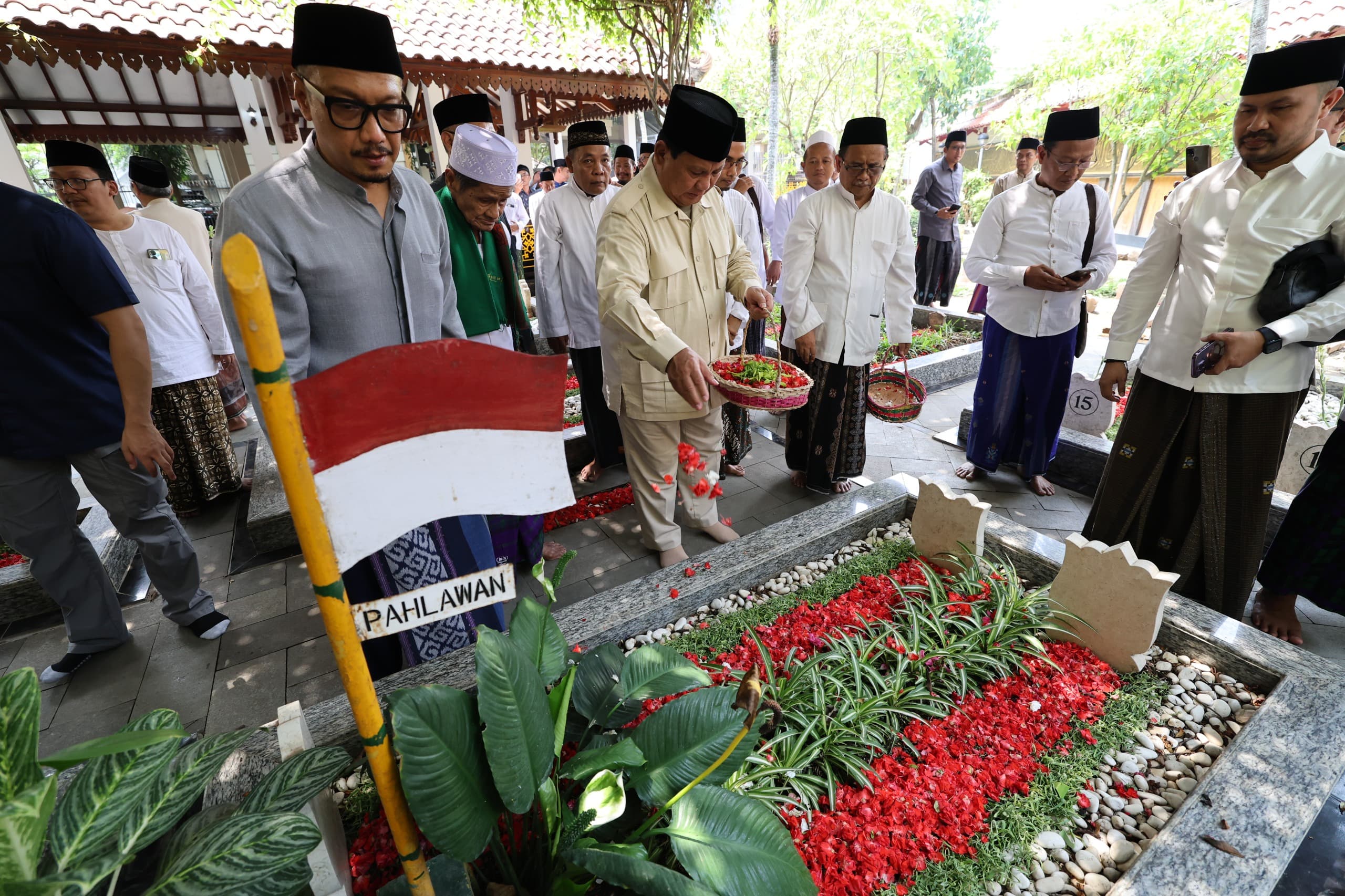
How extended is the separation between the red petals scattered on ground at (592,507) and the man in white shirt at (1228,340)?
2464 millimetres

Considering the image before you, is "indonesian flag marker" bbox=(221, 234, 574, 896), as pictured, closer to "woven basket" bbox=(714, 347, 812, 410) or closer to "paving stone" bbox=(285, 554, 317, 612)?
"woven basket" bbox=(714, 347, 812, 410)

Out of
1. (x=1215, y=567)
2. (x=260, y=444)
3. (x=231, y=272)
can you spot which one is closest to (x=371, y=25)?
(x=231, y=272)

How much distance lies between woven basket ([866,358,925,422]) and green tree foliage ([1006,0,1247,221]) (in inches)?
482

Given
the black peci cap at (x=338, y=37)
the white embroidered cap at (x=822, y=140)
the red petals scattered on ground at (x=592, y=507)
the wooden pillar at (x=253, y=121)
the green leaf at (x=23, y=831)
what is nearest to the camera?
the green leaf at (x=23, y=831)

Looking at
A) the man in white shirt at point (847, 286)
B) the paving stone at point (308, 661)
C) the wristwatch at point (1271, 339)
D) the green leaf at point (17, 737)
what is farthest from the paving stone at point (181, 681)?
the wristwatch at point (1271, 339)

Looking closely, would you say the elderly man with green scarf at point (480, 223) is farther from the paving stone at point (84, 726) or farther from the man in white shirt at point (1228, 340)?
the man in white shirt at point (1228, 340)

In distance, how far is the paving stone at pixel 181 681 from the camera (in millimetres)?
2439

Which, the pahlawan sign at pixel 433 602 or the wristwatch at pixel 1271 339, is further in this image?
the wristwatch at pixel 1271 339

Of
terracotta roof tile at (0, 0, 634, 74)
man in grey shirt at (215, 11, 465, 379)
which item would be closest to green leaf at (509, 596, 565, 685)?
man in grey shirt at (215, 11, 465, 379)

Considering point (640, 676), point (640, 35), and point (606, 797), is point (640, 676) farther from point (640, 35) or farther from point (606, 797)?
point (640, 35)

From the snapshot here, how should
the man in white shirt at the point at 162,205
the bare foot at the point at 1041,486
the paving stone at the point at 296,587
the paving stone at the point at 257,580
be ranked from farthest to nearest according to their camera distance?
the man in white shirt at the point at 162,205
the bare foot at the point at 1041,486
the paving stone at the point at 257,580
the paving stone at the point at 296,587

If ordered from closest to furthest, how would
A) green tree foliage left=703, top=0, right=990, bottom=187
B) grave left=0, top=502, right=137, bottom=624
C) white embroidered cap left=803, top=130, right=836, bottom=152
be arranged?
1. grave left=0, top=502, right=137, bottom=624
2. white embroidered cap left=803, top=130, right=836, bottom=152
3. green tree foliage left=703, top=0, right=990, bottom=187

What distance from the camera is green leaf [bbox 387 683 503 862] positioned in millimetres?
1046

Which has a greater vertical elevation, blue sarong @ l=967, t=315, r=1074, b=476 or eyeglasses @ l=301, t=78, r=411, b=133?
eyeglasses @ l=301, t=78, r=411, b=133
